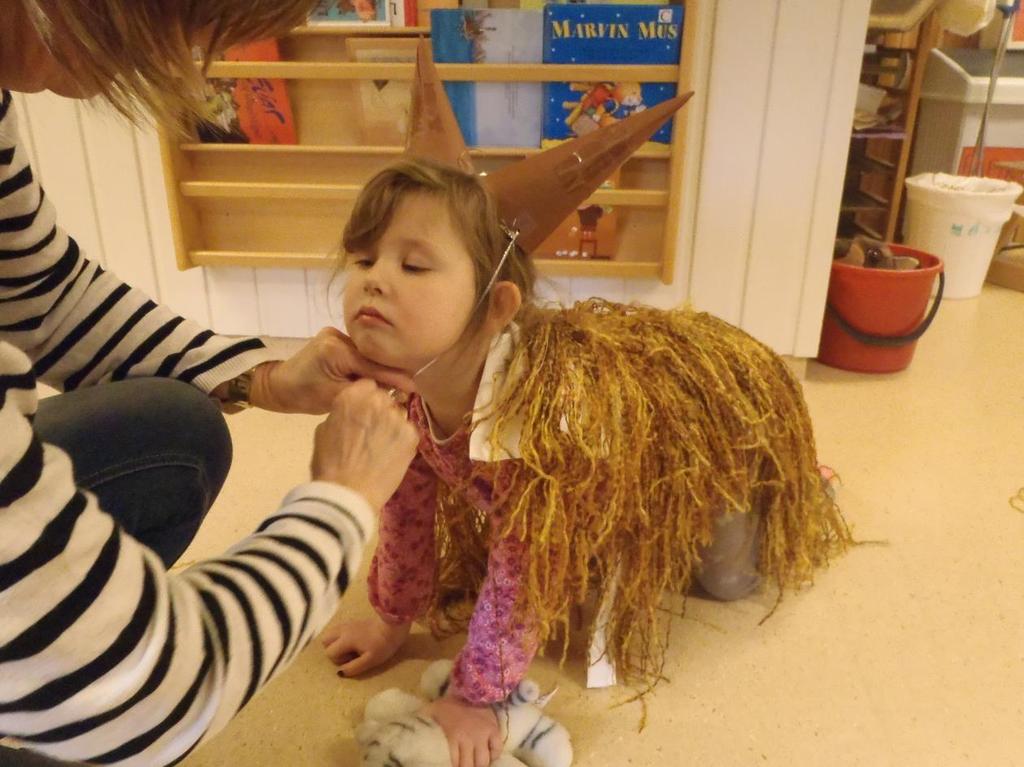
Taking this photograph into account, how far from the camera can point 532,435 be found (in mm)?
852

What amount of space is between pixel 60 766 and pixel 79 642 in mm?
229

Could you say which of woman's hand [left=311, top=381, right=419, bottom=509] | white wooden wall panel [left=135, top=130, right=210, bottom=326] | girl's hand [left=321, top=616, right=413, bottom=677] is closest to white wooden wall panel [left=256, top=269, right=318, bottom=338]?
white wooden wall panel [left=135, top=130, right=210, bottom=326]

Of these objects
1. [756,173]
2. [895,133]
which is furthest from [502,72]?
[895,133]

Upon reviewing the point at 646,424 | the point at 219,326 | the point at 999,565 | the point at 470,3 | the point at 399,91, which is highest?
the point at 470,3

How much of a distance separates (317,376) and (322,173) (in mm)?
941

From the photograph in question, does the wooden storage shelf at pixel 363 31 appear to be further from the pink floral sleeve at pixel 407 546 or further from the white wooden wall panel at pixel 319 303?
the pink floral sleeve at pixel 407 546

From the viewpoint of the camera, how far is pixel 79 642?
43 centimetres

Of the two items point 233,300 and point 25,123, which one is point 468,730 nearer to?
point 233,300

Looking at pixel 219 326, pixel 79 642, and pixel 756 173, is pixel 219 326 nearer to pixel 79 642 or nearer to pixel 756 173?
pixel 756 173

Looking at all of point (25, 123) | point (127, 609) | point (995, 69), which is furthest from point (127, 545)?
point (995, 69)

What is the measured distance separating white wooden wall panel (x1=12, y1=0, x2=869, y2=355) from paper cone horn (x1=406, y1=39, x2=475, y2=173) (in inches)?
31.5

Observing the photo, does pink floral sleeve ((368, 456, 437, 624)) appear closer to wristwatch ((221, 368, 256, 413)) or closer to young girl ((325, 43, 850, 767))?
young girl ((325, 43, 850, 767))

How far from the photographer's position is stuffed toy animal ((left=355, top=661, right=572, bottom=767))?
845 mm

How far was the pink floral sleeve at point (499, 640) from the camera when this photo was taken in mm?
898
